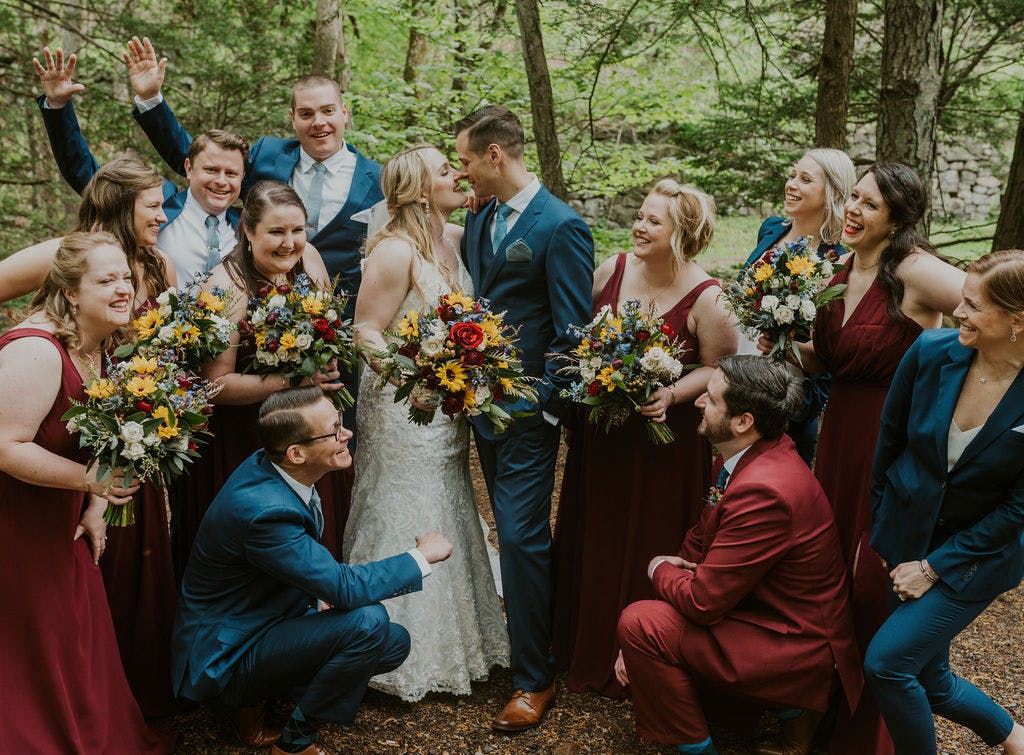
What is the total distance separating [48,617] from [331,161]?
305 centimetres

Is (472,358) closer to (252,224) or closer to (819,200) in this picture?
(252,224)

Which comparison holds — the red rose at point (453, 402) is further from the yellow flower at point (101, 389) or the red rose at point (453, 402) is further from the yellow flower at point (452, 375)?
the yellow flower at point (101, 389)

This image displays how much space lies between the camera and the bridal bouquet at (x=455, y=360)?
3.73 m

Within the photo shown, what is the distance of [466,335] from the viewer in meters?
3.68

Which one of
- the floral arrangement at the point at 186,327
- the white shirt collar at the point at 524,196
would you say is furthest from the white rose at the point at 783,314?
the floral arrangement at the point at 186,327

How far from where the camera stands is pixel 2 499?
10.7ft

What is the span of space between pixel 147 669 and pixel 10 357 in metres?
1.78

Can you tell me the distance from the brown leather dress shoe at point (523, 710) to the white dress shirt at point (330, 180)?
9.72ft

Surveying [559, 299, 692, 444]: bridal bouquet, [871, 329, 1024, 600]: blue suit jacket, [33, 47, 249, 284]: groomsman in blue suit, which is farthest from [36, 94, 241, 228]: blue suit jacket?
[871, 329, 1024, 600]: blue suit jacket

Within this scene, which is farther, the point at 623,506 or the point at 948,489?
the point at 623,506

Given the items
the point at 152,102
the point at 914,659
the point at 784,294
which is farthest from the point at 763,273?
the point at 152,102

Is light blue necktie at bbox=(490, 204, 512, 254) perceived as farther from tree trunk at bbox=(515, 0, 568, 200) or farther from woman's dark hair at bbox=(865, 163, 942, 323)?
tree trunk at bbox=(515, 0, 568, 200)

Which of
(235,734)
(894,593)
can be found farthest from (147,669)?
(894,593)

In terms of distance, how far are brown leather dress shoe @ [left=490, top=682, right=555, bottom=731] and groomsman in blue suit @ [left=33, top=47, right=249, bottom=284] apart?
2780 millimetres
